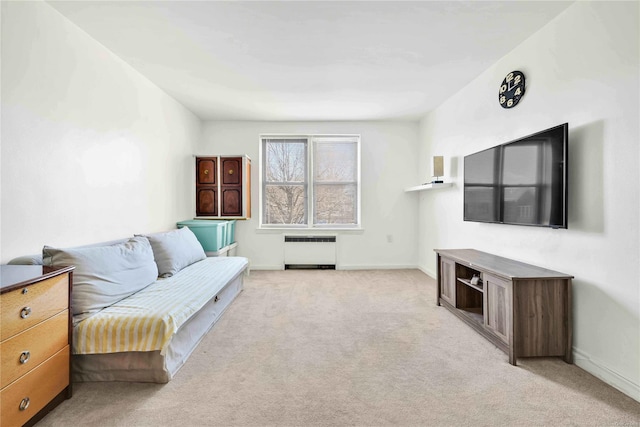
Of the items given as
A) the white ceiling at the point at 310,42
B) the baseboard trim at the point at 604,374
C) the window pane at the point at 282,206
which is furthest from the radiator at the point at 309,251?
the baseboard trim at the point at 604,374

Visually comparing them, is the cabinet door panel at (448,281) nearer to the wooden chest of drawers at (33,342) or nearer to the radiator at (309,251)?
the radiator at (309,251)

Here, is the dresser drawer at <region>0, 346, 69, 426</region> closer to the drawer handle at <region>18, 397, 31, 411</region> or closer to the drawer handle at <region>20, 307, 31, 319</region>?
the drawer handle at <region>18, 397, 31, 411</region>

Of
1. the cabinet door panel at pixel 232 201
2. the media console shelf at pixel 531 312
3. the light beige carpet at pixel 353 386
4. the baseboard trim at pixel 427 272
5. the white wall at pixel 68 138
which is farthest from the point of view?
the cabinet door panel at pixel 232 201

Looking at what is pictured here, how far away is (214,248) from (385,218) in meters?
2.84

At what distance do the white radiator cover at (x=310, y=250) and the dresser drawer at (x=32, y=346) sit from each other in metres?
3.56

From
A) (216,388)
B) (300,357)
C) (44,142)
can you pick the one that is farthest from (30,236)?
(300,357)

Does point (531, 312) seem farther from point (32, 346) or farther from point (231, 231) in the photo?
point (231, 231)

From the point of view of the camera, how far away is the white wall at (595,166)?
181 cm

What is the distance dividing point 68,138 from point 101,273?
3.68 ft

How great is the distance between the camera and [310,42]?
8.71 ft

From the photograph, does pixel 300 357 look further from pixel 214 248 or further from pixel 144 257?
pixel 214 248

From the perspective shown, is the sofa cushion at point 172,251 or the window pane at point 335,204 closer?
the sofa cushion at point 172,251

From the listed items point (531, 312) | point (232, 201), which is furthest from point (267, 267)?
point (531, 312)

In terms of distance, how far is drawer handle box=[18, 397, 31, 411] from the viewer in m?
1.42
